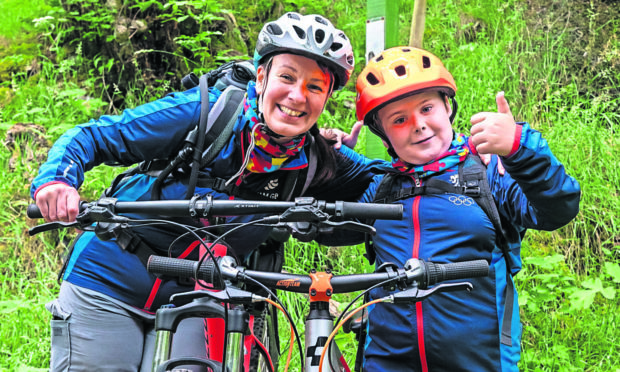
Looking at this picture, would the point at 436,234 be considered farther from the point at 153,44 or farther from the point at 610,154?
the point at 153,44

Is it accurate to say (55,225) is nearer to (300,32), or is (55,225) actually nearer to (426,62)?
(300,32)

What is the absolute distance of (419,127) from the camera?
2982 mm

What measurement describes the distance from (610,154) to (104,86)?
20.5 ft

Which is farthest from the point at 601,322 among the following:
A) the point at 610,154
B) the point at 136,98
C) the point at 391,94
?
the point at 136,98

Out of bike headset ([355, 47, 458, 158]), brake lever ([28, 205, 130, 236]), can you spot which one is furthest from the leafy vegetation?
brake lever ([28, 205, 130, 236])

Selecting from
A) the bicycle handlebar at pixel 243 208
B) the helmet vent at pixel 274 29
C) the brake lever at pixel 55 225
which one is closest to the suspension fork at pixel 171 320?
the bicycle handlebar at pixel 243 208

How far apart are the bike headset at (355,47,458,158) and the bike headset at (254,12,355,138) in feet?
0.50

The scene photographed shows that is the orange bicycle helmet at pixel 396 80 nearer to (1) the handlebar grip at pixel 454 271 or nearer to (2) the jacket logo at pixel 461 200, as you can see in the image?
(2) the jacket logo at pixel 461 200

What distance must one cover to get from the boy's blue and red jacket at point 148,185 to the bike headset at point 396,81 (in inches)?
14.0

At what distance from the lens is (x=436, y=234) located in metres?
2.88

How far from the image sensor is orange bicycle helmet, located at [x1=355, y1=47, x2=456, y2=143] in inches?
118

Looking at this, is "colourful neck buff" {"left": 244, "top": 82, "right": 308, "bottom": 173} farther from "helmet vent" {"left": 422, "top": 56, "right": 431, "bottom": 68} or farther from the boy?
"helmet vent" {"left": 422, "top": 56, "right": 431, "bottom": 68}

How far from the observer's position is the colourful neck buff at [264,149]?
3084 millimetres

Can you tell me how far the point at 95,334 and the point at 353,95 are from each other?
453 cm
